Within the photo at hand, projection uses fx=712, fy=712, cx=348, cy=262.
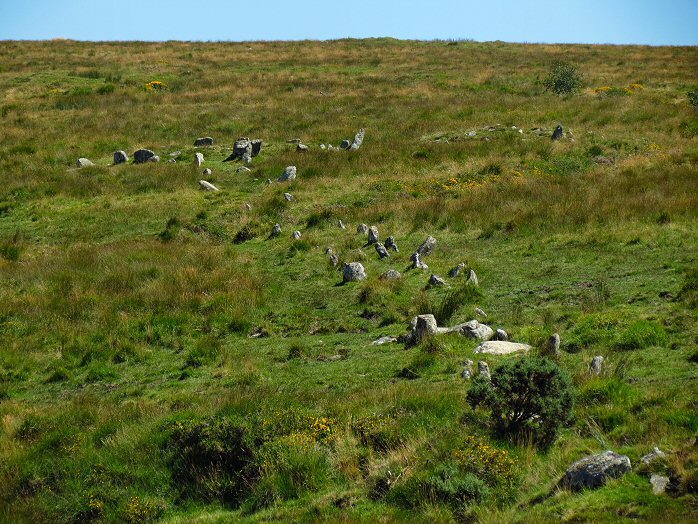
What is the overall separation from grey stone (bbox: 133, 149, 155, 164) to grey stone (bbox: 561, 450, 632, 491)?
99.2ft

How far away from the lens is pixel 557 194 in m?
24.9

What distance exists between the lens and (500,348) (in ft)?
43.6

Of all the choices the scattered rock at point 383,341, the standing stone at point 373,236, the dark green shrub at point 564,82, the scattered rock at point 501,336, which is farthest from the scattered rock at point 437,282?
the dark green shrub at point 564,82

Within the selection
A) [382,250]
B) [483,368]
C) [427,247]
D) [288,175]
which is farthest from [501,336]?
[288,175]

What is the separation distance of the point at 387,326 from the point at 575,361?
16.7 ft

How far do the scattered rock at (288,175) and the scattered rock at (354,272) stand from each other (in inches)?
474

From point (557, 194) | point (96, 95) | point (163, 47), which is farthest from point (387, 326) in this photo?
point (163, 47)

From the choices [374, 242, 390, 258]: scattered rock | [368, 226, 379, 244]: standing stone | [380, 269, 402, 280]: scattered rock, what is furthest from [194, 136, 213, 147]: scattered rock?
[380, 269, 402, 280]: scattered rock

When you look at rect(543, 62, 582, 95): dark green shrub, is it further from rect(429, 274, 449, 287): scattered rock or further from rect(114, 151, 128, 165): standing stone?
rect(429, 274, 449, 287): scattered rock

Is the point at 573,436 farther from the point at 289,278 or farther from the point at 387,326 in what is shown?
the point at 289,278

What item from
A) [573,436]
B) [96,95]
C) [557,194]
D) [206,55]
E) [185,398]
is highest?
[206,55]

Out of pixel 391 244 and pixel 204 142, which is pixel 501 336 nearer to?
pixel 391 244

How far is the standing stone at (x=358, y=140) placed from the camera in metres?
35.5

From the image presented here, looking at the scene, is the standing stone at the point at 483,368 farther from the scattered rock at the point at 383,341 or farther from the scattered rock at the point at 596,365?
the scattered rock at the point at 383,341
